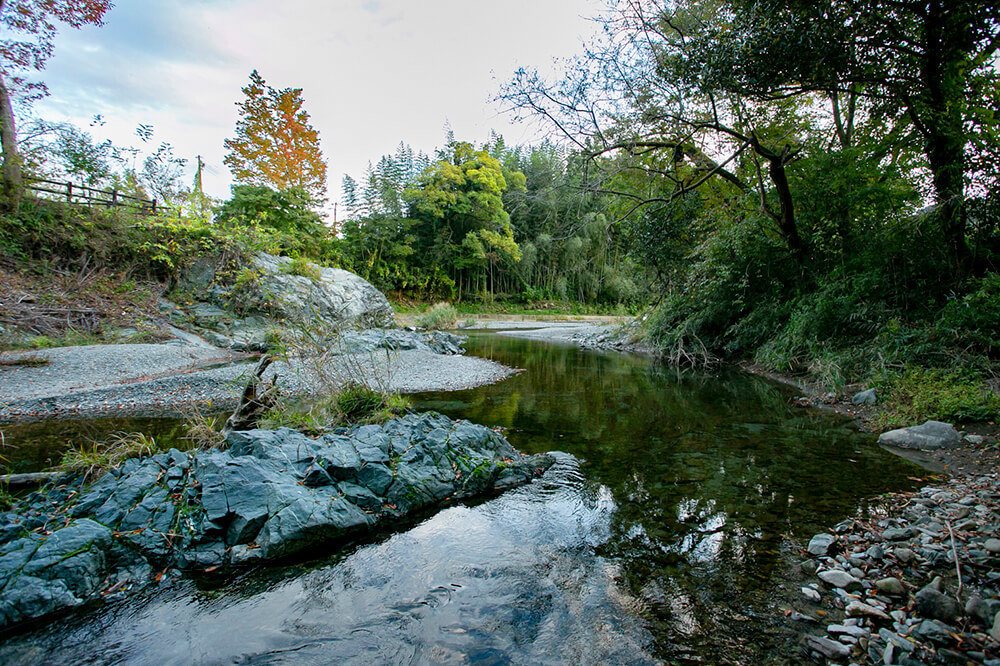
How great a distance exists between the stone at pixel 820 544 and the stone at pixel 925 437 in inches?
118

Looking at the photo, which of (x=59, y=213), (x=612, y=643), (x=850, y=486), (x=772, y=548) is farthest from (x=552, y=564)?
(x=59, y=213)

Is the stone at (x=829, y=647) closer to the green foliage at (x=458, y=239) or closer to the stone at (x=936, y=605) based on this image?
the stone at (x=936, y=605)

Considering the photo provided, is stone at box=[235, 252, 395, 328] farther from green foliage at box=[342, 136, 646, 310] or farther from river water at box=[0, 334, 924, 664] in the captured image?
green foliage at box=[342, 136, 646, 310]

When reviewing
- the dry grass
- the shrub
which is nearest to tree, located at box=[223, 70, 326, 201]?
the dry grass

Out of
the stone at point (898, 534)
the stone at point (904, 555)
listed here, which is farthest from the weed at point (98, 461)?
the stone at point (898, 534)

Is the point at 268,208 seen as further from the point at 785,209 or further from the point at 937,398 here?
the point at 937,398

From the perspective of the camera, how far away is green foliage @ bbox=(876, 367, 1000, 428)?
199 inches

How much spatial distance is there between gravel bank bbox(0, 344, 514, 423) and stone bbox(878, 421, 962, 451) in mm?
5951

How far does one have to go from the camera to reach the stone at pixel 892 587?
230 cm

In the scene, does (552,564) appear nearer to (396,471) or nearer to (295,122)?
(396,471)

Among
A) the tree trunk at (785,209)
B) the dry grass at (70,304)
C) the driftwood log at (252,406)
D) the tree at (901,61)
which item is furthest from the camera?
the dry grass at (70,304)

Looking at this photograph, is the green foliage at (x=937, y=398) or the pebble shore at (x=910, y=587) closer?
the pebble shore at (x=910, y=587)

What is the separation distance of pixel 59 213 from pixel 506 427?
1486 centimetres

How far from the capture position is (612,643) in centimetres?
216
